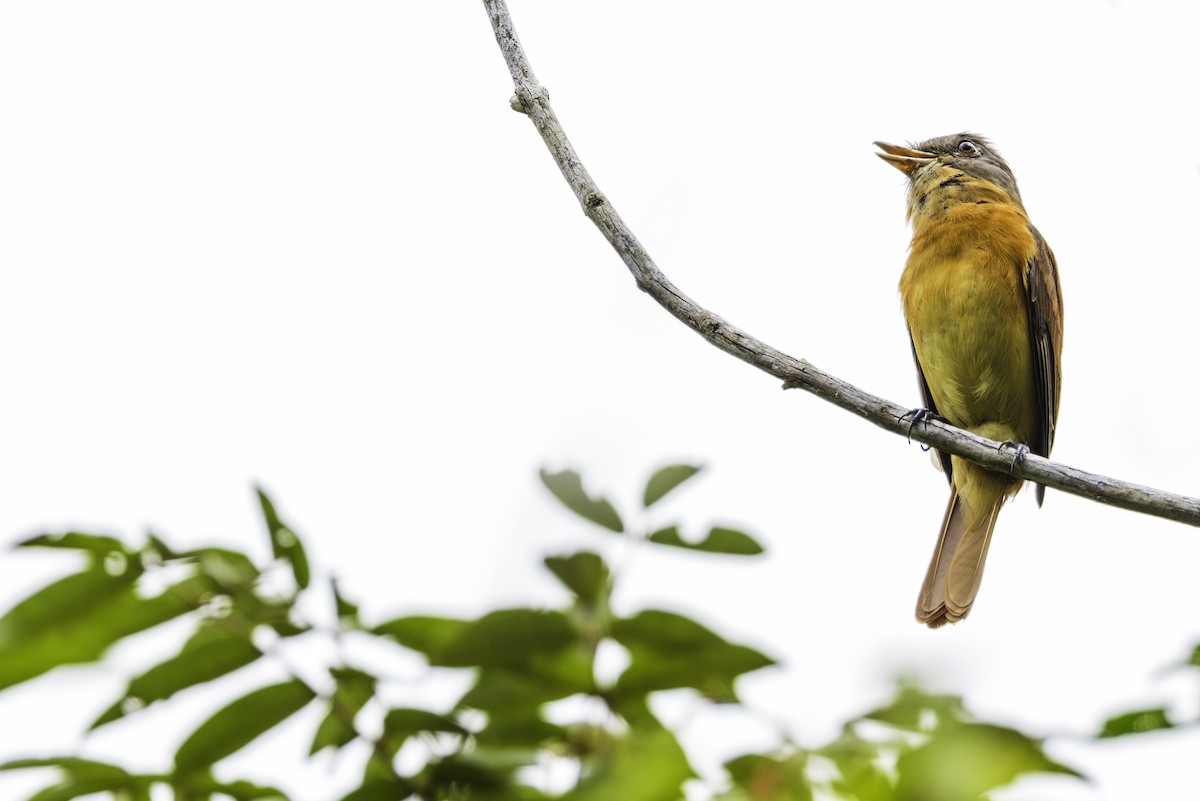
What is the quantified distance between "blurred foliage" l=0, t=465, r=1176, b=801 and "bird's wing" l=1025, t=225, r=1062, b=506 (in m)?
3.61

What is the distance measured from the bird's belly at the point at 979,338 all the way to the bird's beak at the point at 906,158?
34.1 inches

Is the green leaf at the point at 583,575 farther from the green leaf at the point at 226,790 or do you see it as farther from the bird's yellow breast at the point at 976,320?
the bird's yellow breast at the point at 976,320

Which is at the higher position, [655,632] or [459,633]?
[655,632]

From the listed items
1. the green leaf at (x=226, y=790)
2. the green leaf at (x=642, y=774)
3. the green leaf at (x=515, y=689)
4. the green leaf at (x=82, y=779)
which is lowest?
the green leaf at (x=82, y=779)

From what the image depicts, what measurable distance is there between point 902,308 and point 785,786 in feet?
13.5

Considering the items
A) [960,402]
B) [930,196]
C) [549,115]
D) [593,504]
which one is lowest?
[593,504]

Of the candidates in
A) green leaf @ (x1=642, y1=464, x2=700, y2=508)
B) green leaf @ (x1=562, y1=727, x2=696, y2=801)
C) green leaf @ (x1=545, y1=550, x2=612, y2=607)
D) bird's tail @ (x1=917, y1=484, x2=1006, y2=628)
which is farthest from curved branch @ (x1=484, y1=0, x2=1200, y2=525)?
bird's tail @ (x1=917, y1=484, x2=1006, y2=628)

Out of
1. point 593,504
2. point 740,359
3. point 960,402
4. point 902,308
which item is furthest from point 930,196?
point 593,504

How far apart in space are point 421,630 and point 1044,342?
3.98 m

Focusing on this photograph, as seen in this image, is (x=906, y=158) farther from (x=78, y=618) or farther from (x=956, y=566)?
(x=78, y=618)

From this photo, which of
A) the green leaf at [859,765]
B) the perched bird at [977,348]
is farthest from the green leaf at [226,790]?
the perched bird at [977,348]

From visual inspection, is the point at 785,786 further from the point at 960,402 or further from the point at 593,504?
the point at 960,402

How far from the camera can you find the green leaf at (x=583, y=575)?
1.89 m

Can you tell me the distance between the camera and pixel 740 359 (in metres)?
2.87
